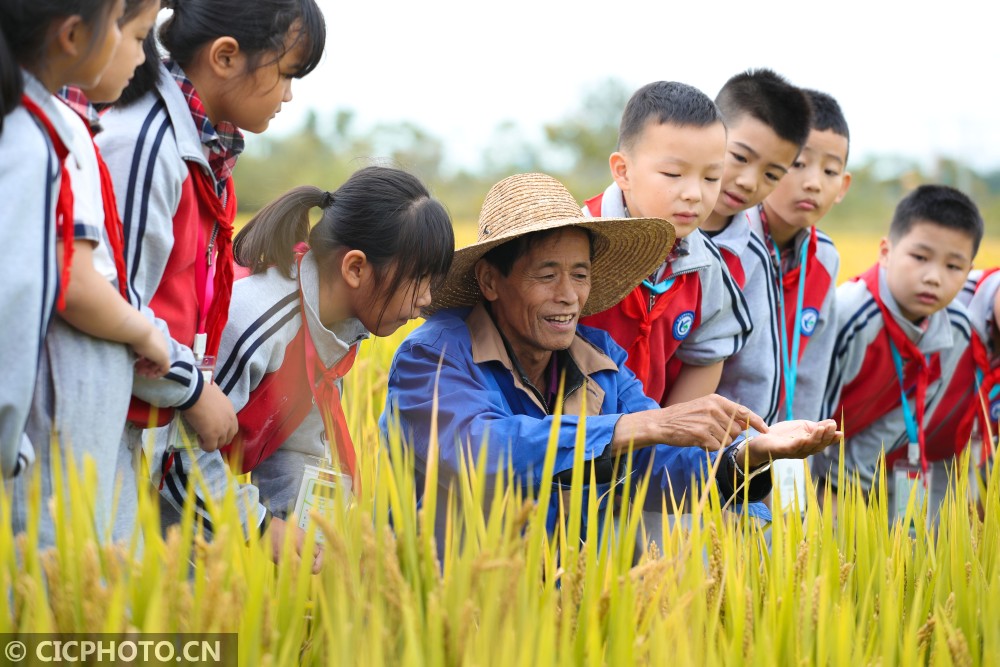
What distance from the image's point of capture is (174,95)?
2053mm

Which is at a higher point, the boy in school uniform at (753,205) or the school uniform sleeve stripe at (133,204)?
the boy in school uniform at (753,205)

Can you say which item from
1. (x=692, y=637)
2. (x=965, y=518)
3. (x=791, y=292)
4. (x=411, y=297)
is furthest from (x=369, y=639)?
(x=791, y=292)

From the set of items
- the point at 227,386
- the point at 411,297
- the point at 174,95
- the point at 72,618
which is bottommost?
the point at 72,618

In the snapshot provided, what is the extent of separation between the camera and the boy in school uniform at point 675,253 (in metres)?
2.96

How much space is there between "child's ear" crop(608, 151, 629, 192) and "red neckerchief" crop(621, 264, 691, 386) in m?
0.32

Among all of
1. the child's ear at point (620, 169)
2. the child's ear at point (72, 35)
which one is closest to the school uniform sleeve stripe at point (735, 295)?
the child's ear at point (620, 169)

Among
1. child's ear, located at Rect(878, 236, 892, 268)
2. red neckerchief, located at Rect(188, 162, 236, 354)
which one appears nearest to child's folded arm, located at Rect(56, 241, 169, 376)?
red neckerchief, located at Rect(188, 162, 236, 354)

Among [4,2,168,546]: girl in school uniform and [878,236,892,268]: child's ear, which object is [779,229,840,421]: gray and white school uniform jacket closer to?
[878,236,892,268]: child's ear

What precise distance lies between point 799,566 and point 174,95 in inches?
57.3

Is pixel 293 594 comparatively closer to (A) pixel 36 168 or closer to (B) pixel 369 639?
(B) pixel 369 639

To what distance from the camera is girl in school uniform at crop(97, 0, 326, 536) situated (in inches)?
76.4

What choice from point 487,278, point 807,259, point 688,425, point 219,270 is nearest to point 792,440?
point 688,425

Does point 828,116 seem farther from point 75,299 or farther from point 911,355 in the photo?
point 75,299

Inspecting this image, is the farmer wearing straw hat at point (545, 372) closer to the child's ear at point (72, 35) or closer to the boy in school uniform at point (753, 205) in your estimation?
the boy in school uniform at point (753, 205)
